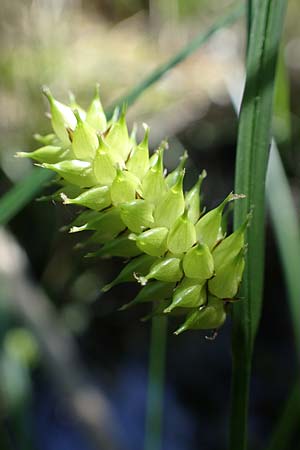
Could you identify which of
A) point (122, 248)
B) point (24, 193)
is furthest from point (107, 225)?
point (24, 193)

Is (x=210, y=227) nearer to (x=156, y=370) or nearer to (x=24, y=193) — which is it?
(x=24, y=193)

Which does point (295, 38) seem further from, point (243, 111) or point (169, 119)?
point (243, 111)

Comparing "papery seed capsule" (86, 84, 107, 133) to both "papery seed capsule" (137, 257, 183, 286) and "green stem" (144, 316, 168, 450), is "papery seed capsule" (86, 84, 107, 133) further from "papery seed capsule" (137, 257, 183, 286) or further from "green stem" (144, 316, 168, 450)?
"green stem" (144, 316, 168, 450)

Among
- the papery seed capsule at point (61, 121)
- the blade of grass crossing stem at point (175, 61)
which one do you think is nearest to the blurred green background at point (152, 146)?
the blade of grass crossing stem at point (175, 61)

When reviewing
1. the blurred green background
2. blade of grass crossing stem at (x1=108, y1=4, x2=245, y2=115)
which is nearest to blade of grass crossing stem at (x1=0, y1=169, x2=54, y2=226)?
blade of grass crossing stem at (x1=108, y1=4, x2=245, y2=115)

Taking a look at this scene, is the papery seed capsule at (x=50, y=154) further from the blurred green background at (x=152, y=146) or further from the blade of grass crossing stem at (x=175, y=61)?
the blurred green background at (x=152, y=146)
